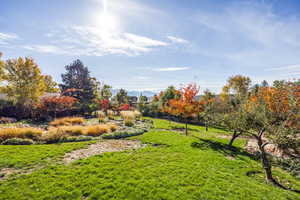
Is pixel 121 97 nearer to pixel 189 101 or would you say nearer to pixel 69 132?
pixel 69 132

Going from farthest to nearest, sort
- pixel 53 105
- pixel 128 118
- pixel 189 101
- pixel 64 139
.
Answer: pixel 128 118
pixel 53 105
pixel 189 101
pixel 64 139

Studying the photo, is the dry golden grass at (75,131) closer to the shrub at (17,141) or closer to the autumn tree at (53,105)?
the shrub at (17,141)

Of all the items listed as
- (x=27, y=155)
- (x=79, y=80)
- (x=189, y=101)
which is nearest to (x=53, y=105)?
(x=27, y=155)

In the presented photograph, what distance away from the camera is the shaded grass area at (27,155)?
180 inches

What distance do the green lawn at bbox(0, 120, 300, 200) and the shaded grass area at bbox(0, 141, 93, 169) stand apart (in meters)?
0.03

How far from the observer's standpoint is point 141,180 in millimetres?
3938

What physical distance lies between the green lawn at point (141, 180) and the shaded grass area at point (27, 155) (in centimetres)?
3

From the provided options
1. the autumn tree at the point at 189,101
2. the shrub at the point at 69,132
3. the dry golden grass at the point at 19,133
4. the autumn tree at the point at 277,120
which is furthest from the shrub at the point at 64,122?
the autumn tree at the point at 277,120

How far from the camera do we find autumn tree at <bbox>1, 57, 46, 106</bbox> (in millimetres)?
14836

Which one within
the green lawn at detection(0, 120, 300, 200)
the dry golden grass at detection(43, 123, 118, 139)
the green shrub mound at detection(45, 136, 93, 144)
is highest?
the dry golden grass at detection(43, 123, 118, 139)

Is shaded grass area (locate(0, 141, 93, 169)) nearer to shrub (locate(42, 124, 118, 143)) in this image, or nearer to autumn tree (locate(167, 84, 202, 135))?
shrub (locate(42, 124, 118, 143))

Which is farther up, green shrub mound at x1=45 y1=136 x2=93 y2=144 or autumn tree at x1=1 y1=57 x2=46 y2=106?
autumn tree at x1=1 y1=57 x2=46 y2=106

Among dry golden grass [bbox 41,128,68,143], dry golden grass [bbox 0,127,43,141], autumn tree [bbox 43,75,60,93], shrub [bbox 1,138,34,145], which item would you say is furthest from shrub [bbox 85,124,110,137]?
autumn tree [bbox 43,75,60,93]

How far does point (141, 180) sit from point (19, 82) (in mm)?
19541
